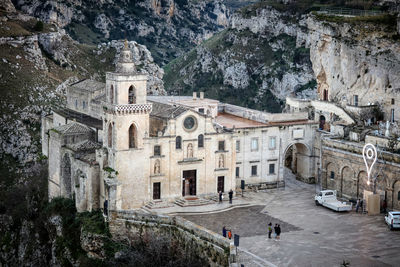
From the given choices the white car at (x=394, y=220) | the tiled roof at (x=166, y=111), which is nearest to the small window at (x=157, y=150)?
the tiled roof at (x=166, y=111)

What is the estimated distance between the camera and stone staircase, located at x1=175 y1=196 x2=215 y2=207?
65812 millimetres

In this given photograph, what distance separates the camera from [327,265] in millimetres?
52219

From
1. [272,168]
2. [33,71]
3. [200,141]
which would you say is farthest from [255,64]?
[200,141]

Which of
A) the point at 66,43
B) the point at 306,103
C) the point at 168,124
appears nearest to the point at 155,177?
the point at 168,124

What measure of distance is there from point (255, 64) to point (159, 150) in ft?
332

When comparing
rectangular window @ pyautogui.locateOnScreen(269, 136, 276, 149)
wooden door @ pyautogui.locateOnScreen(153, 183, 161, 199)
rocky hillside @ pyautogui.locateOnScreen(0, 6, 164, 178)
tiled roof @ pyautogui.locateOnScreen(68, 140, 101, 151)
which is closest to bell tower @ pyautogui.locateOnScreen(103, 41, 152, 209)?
wooden door @ pyautogui.locateOnScreen(153, 183, 161, 199)

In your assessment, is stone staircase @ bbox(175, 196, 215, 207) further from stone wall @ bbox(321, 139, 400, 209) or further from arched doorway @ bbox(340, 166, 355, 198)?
arched doorway @ bbox(340, 166, 355, 198)

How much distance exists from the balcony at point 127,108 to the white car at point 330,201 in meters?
17.1

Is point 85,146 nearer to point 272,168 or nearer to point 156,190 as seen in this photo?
point 156,190

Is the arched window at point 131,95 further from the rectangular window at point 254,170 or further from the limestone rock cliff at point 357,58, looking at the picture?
the limestone rock cliff at point 357,58

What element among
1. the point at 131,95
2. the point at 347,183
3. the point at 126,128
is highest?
the point at 131,95

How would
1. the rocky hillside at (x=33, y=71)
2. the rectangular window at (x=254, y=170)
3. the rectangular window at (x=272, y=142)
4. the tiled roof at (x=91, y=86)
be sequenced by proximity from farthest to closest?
the rocky hillside at (x=33, y=71) < the tiled roof at (x=91, y=86) < the rectangular window at (x=272, y=142) < the rectangular window at (x=254, y=170)

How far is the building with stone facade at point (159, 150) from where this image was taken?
63875 millimetres

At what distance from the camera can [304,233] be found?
59.1 metres
